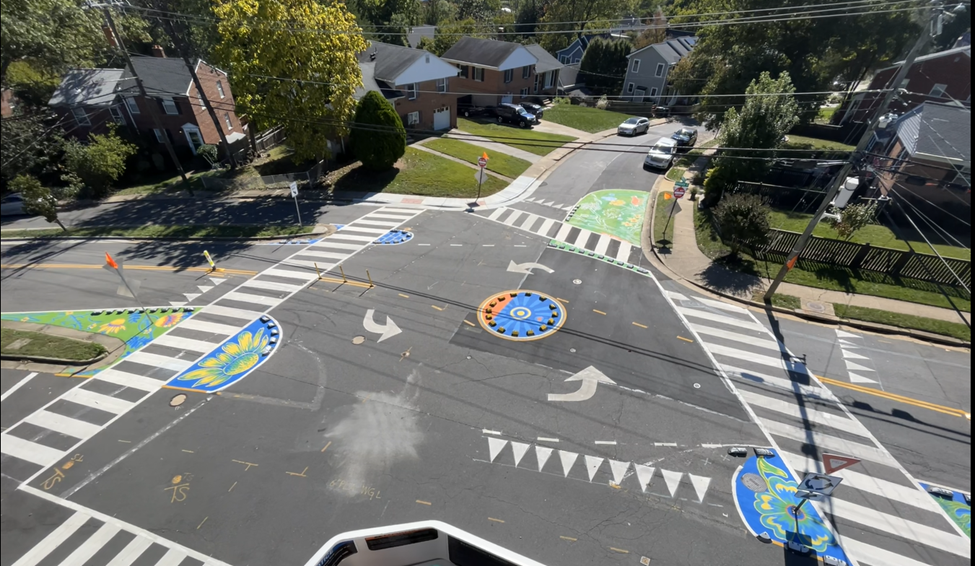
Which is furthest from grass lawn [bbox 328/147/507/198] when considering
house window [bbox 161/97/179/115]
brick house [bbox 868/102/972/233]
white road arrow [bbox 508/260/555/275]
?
brick house [bbox 868/102/972/233]

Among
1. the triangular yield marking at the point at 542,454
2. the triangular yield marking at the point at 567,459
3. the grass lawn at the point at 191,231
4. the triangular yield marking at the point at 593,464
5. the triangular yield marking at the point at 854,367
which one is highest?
the triangular yield marking at the point at 593,464

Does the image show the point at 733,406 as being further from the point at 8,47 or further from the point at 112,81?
the point at 112,81

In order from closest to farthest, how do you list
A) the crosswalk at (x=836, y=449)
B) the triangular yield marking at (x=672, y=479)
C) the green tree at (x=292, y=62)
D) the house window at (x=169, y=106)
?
the crosswalk at (x=836, y=449)
the triangular yield marking at (x=672, y=479)
the green tree at (x=292, y=62)
the house window at (x=169, y=106)

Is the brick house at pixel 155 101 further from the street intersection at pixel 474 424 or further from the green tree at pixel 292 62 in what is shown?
the street intersection at pixel 474 424

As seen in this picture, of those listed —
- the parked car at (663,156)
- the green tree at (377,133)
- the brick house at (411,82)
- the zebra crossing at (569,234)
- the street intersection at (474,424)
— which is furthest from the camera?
the brick house at (411,82)

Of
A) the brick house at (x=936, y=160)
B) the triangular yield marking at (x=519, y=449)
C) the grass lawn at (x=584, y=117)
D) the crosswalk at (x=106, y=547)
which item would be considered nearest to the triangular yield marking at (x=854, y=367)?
the triangular yield marking at (x=519, y=449)

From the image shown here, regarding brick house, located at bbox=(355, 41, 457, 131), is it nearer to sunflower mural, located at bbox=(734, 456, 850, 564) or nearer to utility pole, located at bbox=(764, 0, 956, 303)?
utility pole, located at bbox=(764, 0, 956, 303)

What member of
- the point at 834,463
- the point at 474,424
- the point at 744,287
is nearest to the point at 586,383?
the point at 474,424
